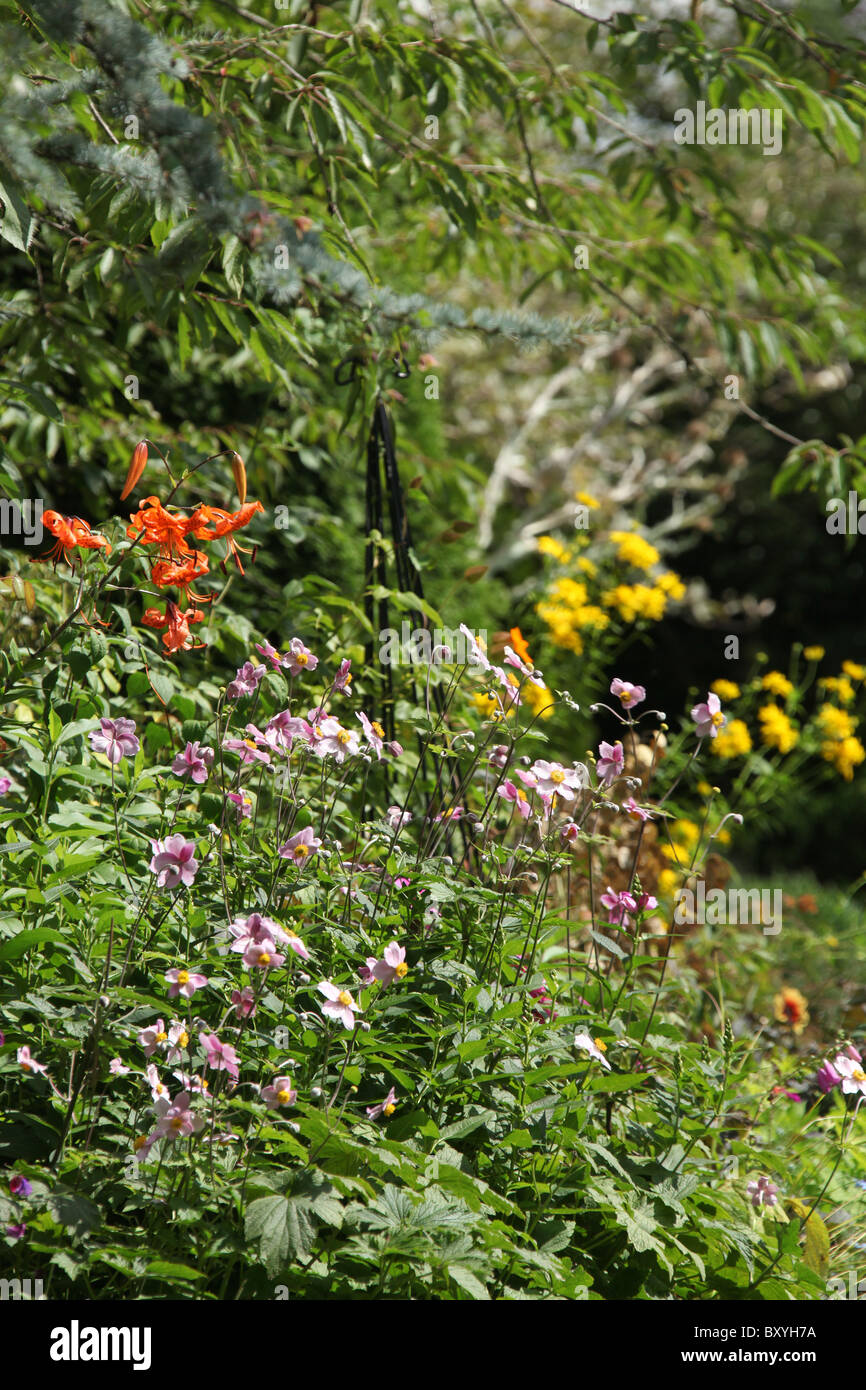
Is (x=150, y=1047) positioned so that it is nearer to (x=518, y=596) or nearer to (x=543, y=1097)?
(x=543, y=1097)

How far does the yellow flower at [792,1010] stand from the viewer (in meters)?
3.11

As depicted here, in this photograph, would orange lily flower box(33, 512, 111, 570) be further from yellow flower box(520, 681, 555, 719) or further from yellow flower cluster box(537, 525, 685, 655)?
yellow flower cluster box(537, 525, 685, 655)

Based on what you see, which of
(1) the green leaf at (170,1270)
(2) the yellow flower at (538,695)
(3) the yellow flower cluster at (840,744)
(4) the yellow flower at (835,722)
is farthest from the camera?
(4) the yellow flower at (835,722)

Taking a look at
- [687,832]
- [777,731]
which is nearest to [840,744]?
[777,731]

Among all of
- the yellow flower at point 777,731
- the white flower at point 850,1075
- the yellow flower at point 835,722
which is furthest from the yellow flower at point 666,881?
the white flower at point 850,1075

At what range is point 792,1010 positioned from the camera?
3244 millimetres

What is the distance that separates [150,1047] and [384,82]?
228 centimetres

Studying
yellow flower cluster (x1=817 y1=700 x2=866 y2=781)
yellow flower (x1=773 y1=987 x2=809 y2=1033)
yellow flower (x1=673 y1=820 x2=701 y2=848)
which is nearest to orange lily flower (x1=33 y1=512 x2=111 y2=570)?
yellow flower (x1=773 y1=987 x2=809 y2=1033)

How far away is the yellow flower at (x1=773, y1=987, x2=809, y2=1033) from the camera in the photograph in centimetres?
311

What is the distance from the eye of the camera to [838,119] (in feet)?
9.48

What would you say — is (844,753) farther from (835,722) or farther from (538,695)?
(538,695)

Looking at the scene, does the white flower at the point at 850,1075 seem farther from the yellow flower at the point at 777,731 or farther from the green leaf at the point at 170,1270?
the yellow flower at the point at 777,731

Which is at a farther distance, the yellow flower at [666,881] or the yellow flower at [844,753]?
the yellow flower at [844,753]

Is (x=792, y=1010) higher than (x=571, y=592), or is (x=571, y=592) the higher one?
(x=571, y=592)
